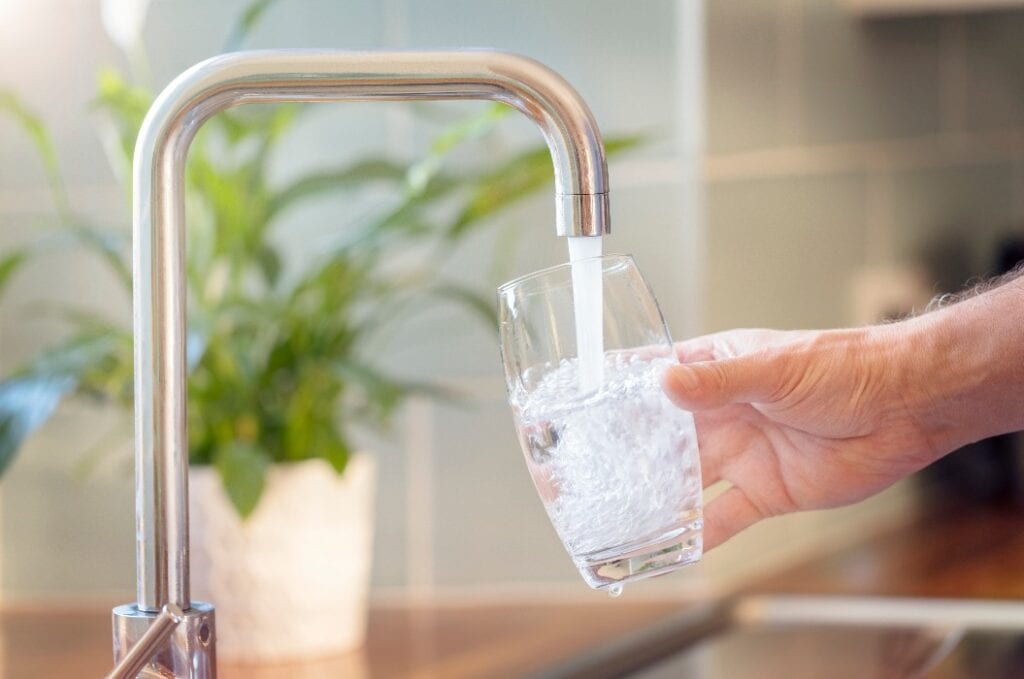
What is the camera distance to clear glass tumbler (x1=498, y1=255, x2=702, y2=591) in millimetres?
799

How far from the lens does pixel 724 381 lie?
33.9 inches

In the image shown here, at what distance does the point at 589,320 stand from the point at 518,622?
3.00 feet

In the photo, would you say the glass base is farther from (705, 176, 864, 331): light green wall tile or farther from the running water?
(705, 176, 864, 331): light green wall tile

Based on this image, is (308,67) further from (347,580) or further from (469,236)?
(469,236)

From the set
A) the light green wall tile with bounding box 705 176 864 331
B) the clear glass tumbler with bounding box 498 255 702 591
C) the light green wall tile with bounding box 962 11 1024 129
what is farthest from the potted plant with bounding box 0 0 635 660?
the light green wall tile with bounding box 962 11 1024 129

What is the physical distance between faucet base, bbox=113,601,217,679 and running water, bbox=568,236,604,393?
0.75 feet

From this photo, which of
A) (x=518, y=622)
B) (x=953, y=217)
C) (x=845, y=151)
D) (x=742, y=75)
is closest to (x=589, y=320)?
(x=518, y=622)

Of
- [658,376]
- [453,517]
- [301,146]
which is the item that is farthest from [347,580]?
[658,376]

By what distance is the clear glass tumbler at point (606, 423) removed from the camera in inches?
31.4

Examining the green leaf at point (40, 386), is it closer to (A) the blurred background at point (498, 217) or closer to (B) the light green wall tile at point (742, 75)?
(A) the blurred background at point (498, 217)

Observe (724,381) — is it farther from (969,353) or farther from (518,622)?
(518,622)

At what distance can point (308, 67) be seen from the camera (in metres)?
0.72

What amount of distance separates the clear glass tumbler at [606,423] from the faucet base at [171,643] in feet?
0.64

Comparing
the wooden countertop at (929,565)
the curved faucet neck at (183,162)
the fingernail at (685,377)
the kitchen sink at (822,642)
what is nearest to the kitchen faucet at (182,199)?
the curved faucet neck at (183,162)
